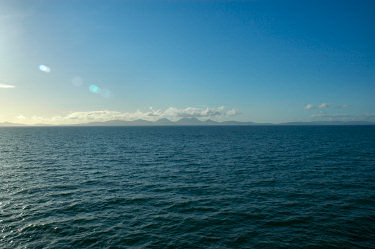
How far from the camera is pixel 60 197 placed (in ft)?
92.6

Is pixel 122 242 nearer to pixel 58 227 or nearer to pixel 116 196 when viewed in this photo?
pixel 58 227

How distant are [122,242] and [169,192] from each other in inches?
491

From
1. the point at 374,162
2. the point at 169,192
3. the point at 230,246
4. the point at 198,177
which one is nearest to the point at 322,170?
the point at 374,162

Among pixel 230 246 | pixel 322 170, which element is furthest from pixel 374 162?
pixel 230 246

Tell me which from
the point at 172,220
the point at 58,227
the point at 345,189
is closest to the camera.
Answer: the point at 58,227

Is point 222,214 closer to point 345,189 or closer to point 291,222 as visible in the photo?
point 291,222

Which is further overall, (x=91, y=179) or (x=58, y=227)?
(x=91, y=179)

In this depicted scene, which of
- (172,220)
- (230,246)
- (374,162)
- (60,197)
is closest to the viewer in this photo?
(230,246)

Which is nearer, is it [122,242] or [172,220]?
[122,242]

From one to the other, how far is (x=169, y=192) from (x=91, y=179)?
50.6 feet

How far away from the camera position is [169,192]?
3003 centimetres

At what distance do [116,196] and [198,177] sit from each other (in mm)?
14480

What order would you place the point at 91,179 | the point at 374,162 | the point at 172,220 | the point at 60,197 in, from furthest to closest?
the point at 374,162 → the point at 91,179 → the point at 60,197 → the point at 172,220

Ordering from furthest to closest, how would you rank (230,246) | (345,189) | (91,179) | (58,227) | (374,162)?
(374,162), (91,179), (345,189), (58,227), (230,246)
